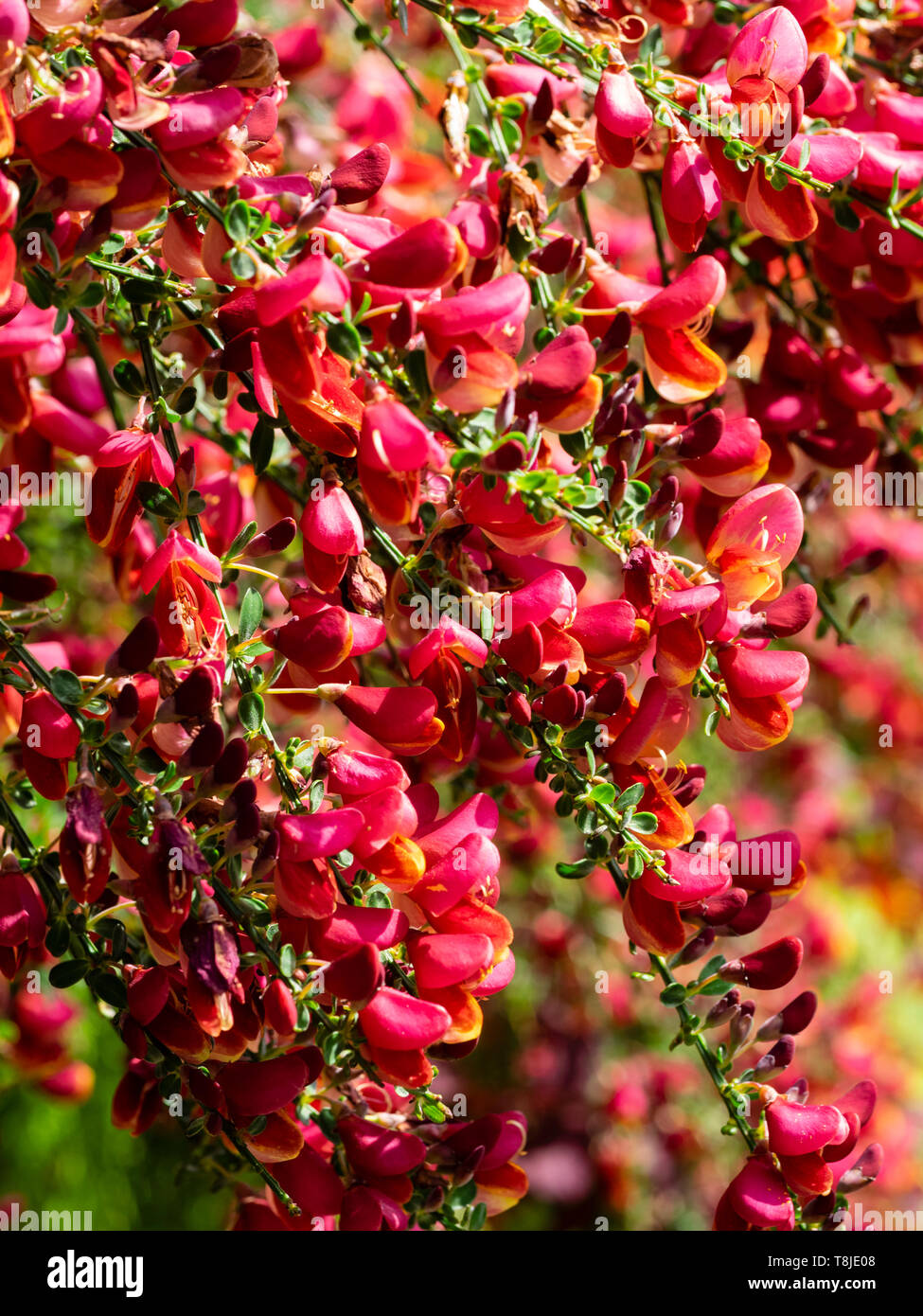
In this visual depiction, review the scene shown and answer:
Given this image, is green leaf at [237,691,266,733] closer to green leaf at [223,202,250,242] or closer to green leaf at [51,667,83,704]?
green leaf at [51,667,83,704]

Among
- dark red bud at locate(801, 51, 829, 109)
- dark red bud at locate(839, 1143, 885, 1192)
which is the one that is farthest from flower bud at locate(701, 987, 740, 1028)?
dark red bud at locate(801, 51, 829, 109)

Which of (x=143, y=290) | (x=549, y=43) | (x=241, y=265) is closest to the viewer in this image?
(x=241, y=265)

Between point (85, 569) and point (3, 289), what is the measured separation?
0.95 meters

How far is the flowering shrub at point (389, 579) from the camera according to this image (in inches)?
25.1

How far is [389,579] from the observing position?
0.86 metres

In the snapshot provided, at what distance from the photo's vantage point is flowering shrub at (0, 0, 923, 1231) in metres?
0.64

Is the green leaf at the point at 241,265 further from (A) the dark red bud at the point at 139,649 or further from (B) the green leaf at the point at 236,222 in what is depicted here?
(A) the dark red bud at the point at 139,649

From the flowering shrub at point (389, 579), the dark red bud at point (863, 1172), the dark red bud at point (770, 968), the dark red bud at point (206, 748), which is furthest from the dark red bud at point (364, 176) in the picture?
the dark red bud at point (863, 1172)

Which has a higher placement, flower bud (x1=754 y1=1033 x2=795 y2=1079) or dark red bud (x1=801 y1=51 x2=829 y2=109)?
dark red bud (x1=801 y1=51 x2=829 y2=109)

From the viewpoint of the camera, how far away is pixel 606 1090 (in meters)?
2.13

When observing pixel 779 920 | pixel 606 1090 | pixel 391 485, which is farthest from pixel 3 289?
pixel 779 920

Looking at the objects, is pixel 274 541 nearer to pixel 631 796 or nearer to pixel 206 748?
pixel 206 748

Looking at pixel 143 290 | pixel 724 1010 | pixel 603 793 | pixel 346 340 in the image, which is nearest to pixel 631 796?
pixel 603 793
